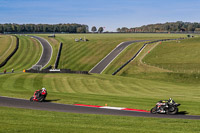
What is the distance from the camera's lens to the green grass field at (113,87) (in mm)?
20109

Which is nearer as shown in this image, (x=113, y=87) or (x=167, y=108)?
(x=167, y=108)

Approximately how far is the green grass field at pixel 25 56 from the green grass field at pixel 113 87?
8.02m

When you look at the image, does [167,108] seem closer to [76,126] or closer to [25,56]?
[76,126]

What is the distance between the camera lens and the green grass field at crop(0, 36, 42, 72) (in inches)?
4099

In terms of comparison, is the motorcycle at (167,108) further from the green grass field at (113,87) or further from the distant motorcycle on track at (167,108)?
the green grass field at (113,87)

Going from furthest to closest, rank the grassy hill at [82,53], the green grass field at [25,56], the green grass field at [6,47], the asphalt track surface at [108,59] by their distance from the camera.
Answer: the green grass field at [6,47]
the green grass field at [25,56]
the grassy hill at [82,53]
the asphalt track surface at [108,59]

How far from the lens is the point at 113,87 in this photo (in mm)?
54656

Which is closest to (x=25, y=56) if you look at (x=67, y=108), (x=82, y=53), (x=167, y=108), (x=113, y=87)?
(x=82, y=53)

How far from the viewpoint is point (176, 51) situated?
356 ft

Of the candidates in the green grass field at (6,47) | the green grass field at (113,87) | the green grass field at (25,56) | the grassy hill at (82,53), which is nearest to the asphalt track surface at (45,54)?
the green grass field at (25,56)

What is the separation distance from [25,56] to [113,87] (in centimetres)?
7115

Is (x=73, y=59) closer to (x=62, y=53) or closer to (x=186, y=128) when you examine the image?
(x=62, y=53)

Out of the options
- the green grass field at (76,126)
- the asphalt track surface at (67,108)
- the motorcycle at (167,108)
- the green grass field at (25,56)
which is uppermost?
the green grass field at (76,126)

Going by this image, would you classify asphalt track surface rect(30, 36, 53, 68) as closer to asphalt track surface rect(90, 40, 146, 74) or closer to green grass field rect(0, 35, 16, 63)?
green grass field rect(0, 35, 16, 63)
